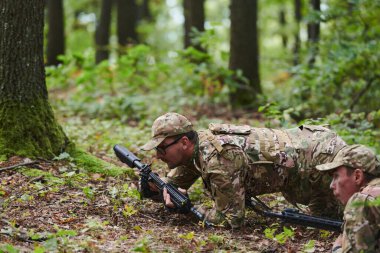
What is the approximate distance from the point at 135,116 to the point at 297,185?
5.49 m

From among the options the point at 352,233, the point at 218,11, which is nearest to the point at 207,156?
the point at 352,233

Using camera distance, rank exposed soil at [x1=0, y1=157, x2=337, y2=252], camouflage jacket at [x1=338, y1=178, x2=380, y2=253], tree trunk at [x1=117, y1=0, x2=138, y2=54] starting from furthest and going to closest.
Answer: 1. tree trunk at [x1=117, y1=0, x2=138, y2=54]
2. exposed soil at [x1=0, y1=157, x2=337, y2=252]
3. camouflage jacket at [x1=338, y1=178, x2=380, y2=253]

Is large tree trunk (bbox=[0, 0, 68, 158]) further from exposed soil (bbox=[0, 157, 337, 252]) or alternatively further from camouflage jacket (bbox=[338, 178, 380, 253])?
camouflage jacket (bbox=[338, 178, 380, 253])

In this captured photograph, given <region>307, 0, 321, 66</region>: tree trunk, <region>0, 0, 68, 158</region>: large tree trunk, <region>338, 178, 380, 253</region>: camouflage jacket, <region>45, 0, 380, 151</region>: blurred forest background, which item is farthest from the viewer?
<region>307, 0, 321, 66</region>: tree trunk

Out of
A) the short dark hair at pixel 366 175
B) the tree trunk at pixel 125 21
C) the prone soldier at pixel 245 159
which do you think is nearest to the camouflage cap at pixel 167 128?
the prone soldier at pixel 245 159

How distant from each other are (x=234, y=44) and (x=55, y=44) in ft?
24.4

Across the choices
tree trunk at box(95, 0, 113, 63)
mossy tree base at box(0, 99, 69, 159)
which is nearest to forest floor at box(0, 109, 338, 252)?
mossy tree base at box(0, 99, 69, 159)

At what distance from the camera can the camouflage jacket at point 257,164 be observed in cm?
507

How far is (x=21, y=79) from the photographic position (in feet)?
20.2

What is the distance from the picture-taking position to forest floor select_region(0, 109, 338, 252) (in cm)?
434

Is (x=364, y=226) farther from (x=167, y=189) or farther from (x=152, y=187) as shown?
(x=152, y=187)

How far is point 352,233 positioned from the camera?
381 cm

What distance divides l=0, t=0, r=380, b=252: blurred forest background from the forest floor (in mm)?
14

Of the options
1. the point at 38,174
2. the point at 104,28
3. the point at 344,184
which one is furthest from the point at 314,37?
the point at 104,28
